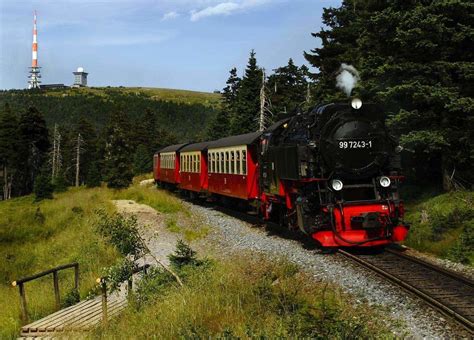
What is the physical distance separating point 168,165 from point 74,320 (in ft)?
84.4

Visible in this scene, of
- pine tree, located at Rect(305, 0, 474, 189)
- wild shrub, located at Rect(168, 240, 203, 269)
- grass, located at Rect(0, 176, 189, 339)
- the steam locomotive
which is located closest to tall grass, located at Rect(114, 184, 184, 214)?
grass, located at Rect(0, 176, 189, 339)

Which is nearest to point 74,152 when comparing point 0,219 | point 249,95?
point 249,95

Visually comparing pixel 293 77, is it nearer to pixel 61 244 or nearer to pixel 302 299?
pixel 61 244

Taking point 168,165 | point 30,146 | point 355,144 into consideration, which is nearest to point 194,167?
point 168,165

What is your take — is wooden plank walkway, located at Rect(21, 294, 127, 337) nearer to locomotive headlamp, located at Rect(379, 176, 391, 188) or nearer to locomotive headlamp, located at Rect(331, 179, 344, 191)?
locomotive headlamp, located at Rect(331, 179, 344, 191)

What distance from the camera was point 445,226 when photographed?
1215 cm

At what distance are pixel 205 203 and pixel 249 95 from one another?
23.0 m

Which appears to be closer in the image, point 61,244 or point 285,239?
point 285,239

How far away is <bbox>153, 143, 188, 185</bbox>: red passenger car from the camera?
3092 centimetres

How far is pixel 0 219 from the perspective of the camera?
31.1 meters

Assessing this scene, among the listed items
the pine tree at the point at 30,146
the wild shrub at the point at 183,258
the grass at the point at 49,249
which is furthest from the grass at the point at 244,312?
the pine tree at the point at 30,146

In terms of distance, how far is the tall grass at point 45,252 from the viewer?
11.1 m

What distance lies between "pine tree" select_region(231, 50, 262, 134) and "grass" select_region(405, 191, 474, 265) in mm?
29682

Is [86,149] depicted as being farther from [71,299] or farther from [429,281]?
[429,281]
